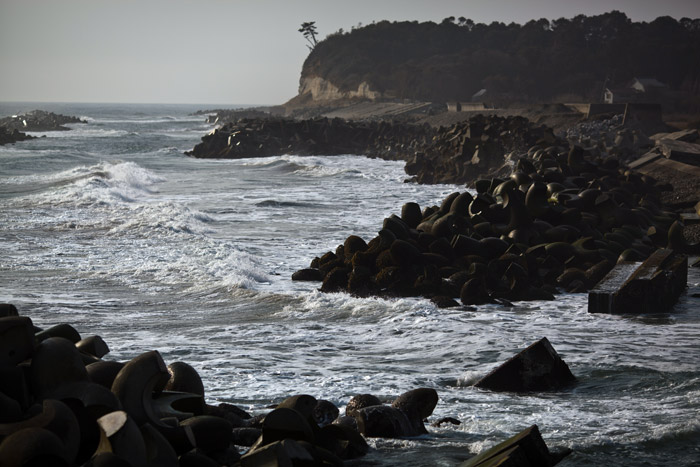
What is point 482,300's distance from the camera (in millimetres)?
8750

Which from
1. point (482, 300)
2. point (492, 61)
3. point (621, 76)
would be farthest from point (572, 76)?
point (482, 300)

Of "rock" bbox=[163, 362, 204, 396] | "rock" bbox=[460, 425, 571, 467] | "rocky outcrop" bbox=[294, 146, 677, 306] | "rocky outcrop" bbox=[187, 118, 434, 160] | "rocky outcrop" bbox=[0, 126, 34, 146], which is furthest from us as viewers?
"rocky outcrop" bbox=[0, 126, 34, 146]

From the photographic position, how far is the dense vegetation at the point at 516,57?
7150 centimetres

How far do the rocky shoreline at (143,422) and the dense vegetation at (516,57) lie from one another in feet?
201

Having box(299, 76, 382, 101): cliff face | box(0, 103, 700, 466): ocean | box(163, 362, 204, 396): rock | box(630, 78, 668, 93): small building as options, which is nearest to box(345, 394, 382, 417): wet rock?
box(0, 103, 700, 466): ocean

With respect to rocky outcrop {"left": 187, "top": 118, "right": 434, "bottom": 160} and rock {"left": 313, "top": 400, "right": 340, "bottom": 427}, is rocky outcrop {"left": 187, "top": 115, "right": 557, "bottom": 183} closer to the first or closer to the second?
rocky outcrop {"left": 187, "top": 118, "right": 434, "bottom": 160}

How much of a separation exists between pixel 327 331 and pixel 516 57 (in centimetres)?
8305

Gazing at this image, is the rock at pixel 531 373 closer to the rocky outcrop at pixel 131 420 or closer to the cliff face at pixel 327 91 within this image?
the rocky outcrop at pixel 131 420

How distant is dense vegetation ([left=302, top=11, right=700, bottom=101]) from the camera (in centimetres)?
7150

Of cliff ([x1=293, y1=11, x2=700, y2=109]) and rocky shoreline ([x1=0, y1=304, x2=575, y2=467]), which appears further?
cliff ([x1=293, y1=11, x2=700, y2=109])

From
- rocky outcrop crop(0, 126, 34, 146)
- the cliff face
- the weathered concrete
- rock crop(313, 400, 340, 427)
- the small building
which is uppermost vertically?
the cliff face

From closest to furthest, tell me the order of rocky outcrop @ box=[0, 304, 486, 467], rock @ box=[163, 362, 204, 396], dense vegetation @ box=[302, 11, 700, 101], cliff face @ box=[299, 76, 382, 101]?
rocky outcrop @ box=[0, 304, 486, 467]
rock @ box=[163, 362, 204, 396]
dense vegetation @ box=[302, 11, 700, 101]
cliff face @ box=[299, 76, 382, 101]

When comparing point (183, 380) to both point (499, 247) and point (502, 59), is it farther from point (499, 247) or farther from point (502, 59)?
point (502, 59)

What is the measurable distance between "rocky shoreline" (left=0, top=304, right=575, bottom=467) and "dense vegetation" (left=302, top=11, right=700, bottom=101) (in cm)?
6115
